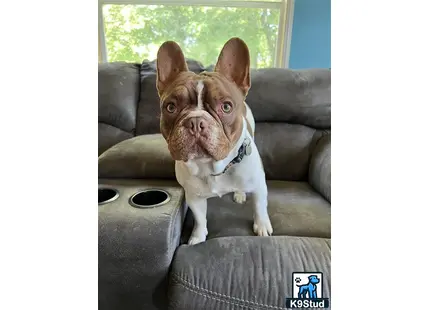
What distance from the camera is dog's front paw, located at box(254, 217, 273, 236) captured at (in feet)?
2.88

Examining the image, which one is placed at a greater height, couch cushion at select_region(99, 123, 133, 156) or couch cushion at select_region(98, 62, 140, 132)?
couch cushion at select_region(98, 62, 140, 132)

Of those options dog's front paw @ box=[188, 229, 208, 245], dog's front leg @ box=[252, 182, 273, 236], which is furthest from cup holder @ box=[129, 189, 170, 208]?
dog's front leg @ box=[252, 182, 273, 236]

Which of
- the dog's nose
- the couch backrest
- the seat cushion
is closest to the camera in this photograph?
the dog's nose

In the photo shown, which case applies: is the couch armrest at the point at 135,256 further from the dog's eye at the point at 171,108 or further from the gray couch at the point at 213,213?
the dog's eye at the point at 171,108

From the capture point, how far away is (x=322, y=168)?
3.78ft

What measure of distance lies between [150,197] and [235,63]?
434 millimetres

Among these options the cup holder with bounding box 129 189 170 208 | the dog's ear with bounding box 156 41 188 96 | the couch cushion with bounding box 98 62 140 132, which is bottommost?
the cup holder with bounding box 129 189 170 208

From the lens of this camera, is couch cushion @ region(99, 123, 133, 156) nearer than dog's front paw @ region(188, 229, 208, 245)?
No

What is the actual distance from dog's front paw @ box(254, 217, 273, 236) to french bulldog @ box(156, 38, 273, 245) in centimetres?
15

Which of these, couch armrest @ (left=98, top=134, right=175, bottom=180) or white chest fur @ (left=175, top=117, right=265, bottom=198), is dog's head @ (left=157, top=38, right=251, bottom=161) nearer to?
white chest fur @ (left=175, top=117, right=265, bottom=198)

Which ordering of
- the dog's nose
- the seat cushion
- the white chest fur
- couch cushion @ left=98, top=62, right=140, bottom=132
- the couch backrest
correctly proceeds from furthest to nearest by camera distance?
the couch backrest < couch cushion @ left=98, top=62, right=140, bottom=132 < the seat cushion < the white chest fur < the dog's nose

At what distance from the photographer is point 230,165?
807 mm
